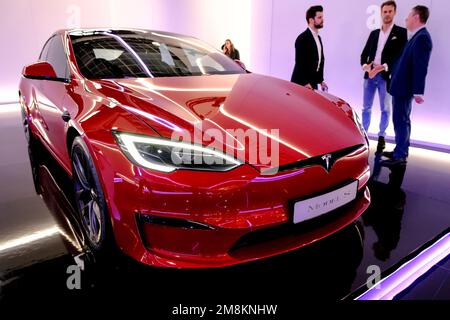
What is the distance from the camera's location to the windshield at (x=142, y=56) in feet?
6.69

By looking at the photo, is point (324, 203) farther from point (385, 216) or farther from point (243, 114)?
point (385, 216)

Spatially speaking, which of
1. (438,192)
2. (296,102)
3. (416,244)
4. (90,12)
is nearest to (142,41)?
(296,102)

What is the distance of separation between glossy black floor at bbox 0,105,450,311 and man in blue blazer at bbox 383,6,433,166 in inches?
40.2

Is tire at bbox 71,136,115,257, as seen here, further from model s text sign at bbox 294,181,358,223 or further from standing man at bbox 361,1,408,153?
standing man at bbox 361,1,408,153

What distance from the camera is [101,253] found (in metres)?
1.63

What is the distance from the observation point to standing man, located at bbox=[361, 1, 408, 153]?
3.84 meters

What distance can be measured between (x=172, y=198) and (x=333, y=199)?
2.16 feet

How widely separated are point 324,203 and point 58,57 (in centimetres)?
201

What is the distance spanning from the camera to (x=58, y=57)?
2414mm

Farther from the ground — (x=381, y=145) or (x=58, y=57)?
(x=58, y=57)

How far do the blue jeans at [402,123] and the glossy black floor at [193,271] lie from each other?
1.00 meters

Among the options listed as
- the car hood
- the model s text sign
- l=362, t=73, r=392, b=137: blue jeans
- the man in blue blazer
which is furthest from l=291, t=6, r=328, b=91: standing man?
the model s text sign

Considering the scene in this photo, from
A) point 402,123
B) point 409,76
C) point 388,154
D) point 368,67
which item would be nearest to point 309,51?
point 368,67
